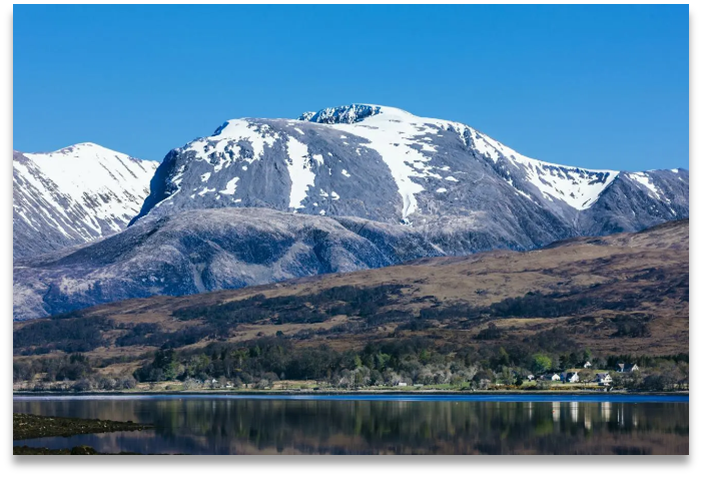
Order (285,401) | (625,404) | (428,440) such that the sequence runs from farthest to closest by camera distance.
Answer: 1. (285,401)
2. (625,404)
3. (428,440)

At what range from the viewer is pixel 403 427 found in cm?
12644

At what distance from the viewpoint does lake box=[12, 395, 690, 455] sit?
10425 centimetres

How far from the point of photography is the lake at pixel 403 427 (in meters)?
104

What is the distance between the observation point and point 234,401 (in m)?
199
